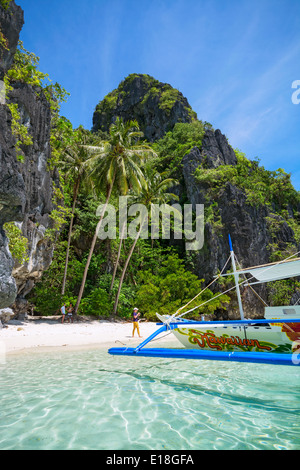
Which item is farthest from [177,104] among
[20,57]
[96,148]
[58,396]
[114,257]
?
[58,396]

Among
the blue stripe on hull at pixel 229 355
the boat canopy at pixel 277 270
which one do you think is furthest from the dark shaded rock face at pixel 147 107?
the blue stripe on hull at pixel 229 355

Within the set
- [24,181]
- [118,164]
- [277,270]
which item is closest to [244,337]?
[277,270]

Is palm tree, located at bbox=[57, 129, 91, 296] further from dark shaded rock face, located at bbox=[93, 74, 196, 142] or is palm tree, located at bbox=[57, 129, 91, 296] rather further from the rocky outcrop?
dark shaded rock face, located at bbox=[93, 74, 196, 142]

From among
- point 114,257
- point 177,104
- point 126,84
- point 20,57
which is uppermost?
point 126,84

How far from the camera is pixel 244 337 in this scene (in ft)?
23.7

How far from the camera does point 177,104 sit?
38.7 meters

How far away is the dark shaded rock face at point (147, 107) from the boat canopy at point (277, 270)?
33.7 m

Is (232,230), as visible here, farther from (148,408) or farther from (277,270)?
(148,408)

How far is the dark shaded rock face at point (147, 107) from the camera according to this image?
3921 centimetres

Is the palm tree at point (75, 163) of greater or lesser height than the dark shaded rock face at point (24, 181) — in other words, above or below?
above

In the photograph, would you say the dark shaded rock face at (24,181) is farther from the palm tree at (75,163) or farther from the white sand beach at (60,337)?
the palm tree at (75,163)

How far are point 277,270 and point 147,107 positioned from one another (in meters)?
39.7
